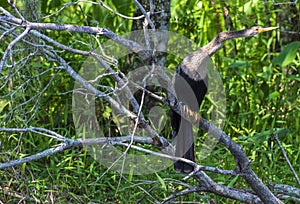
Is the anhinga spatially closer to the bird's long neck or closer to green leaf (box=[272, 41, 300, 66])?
the bird's long neck

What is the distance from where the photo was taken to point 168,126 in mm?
4395

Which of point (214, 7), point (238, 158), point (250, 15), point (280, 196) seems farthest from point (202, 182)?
point (250, 15)

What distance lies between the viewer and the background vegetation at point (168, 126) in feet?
12.1

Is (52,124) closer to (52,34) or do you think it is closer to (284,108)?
(52,34)

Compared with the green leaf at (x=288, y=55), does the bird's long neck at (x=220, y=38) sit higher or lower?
higher

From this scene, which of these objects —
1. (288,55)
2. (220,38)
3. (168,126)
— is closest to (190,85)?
(220,38)

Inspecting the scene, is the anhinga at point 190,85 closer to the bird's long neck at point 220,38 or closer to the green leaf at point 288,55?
the bird's long neck at point 220,38

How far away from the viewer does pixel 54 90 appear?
4.48 metres

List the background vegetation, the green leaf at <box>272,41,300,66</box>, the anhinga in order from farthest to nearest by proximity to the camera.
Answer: the background vegetation
the green leaf at <box>272,41,300,66</box>
the anhinga

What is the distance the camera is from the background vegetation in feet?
12.1

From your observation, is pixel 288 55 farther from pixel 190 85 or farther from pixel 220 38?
pixel 190 85

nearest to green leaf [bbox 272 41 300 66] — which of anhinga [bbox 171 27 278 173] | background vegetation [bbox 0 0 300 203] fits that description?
background vegetation [bbox 0 0 300 203]

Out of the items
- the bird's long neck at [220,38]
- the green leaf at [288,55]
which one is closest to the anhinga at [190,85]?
the bird's long neck at [220,38]

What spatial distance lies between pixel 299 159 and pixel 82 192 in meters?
1.38
